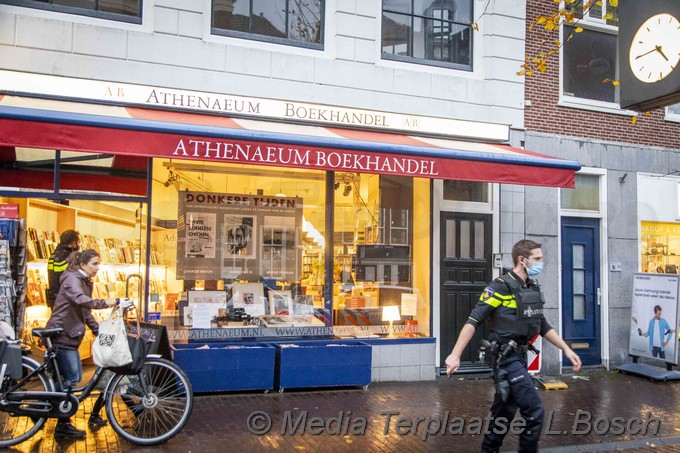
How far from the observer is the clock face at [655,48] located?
7129 mm

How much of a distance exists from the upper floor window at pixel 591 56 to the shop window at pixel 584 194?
141cm

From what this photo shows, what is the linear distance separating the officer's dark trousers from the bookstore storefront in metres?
3.40

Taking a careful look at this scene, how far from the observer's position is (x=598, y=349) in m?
11.1

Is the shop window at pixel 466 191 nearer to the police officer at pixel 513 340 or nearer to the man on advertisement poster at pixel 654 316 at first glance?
the man on advertisement poster at pixel 654 316

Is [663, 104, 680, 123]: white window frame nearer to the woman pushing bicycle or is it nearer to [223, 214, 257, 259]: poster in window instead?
[223, 214, 257, 259]: poster in window

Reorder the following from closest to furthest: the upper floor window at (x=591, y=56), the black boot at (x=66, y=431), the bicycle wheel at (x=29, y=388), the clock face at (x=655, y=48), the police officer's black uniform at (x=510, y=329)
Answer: the police officer's black uniform at (x=510, y=329), the bicycle wheel at (x=29, y=388), the black boot at (x=66, y=431), the clock face at (x=655, y=48), the upper floor window at (x=591, y=56)

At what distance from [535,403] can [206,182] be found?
18.0 ft

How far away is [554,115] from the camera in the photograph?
36.0 ft

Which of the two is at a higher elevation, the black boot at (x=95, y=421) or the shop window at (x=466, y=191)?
the shop window at (x=466, y=191)

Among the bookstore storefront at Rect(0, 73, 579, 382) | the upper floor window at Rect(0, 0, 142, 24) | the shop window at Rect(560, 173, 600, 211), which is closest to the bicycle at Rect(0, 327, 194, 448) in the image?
the bookstore storefront at Rect(0, 73, 579, 382)

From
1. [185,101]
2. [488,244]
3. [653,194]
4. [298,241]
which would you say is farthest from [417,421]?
[653,194]

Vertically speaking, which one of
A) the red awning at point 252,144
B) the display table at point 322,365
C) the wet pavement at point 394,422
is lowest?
the wet pavement at point 394,422

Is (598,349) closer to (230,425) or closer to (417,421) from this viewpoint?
(417,421)

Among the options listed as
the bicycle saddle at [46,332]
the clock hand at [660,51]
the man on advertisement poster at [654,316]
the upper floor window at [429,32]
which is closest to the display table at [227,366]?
the bicycle saddle at [46,332]
